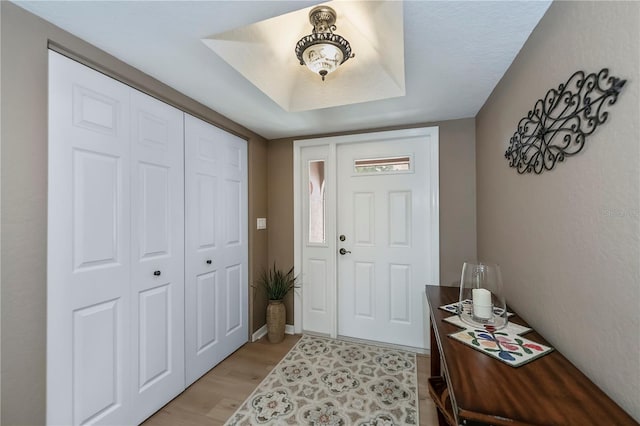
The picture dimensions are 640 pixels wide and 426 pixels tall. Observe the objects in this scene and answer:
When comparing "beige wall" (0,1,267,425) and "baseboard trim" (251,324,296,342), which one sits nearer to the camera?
"beige wall" (0,1,267,425)

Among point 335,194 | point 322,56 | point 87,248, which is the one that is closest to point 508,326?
point 322,56

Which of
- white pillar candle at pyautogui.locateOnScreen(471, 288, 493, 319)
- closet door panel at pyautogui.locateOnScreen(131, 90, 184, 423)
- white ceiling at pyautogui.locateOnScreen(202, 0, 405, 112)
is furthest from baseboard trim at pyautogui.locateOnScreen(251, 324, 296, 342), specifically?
white ceiling at pyautogui.locateOnScreen(202, 0, 405, 112)

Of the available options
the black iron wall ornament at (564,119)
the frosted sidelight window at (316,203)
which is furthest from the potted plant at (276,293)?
the black iron wall ornament at (564,119)

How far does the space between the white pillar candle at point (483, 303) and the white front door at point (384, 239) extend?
4.08 feet

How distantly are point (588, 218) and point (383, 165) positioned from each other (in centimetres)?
188

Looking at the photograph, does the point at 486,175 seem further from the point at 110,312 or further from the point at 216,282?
the point at 110,312

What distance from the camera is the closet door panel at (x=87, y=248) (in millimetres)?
1272

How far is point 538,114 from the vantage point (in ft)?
3.92

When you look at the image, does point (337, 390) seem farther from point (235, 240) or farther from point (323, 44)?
point (323, 44)

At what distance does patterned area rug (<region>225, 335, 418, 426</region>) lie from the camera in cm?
171

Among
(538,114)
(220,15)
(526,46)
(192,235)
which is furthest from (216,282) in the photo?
(526,46)

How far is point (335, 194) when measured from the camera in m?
2.81

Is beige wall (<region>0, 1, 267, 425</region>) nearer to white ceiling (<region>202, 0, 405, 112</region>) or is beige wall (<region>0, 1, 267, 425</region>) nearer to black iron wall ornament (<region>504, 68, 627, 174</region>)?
white ceiling (<region>202, 0, 405, 112</region>)

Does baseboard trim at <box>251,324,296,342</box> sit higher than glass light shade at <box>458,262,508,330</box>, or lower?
lower
